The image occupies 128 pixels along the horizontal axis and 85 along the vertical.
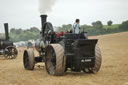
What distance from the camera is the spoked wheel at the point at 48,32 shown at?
9.20m

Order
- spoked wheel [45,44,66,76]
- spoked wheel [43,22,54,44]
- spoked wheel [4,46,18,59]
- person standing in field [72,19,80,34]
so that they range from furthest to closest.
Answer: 1. spoked wheel [4,46,18,59]
2. spoked wheel [43,22,54,44]
3. person standing in field [72,19,80,34]
4. spoked wheel [45,44,66,76]

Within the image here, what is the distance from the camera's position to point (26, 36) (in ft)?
252

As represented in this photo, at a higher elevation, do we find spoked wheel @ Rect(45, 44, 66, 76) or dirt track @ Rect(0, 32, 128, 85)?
spoked wheel @ Rect(45, 44, 66, 76)

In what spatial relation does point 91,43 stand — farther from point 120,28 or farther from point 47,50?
point 120,28

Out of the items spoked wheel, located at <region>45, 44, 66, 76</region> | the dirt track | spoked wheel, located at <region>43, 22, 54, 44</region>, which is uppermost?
spoked wheel, located at <region>43, 22, 54, 44</region>

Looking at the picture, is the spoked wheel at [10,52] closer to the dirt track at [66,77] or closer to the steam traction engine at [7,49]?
the steam traction engine at [7,49]

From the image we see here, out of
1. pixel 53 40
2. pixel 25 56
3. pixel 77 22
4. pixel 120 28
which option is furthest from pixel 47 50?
pixel 120 28

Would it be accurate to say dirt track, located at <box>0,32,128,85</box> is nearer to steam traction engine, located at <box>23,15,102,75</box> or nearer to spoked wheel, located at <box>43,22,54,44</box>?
steam traction engine, located at <box>23,15,102,75</box>

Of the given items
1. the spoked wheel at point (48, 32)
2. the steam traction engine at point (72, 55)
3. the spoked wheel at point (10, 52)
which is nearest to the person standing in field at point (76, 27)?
the steam traction engine at point (72, 55)

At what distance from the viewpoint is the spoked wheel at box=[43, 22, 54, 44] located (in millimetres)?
9195

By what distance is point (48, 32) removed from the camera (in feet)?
31.4

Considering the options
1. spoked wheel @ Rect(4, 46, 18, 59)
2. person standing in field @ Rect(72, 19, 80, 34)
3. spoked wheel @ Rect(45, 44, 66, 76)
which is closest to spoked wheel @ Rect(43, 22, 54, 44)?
person standing in field @ Rect(72, 19, 80, 34)

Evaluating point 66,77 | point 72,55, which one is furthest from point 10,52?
point 66,77

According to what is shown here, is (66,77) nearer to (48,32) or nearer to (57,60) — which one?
(57,60)
